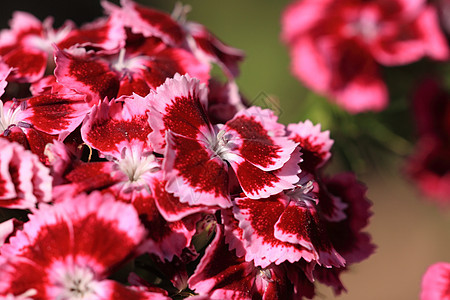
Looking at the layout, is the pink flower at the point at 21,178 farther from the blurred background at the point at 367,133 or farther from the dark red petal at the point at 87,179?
the blurred background at the point at 367,133

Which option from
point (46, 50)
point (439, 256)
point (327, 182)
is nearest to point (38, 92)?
point (46, 50)

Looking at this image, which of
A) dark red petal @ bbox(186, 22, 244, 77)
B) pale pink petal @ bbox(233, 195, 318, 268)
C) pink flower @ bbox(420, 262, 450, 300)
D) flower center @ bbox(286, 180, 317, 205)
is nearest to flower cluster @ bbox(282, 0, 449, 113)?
dark red petal @ bbox(186, 22, 244, 77)

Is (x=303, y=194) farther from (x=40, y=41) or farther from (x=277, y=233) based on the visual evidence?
(x=40, y=41)

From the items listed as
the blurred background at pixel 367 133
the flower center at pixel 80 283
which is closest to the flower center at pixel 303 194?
the flower center at pixel 80 283

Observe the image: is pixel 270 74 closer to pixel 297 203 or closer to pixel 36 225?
pixel 297 203

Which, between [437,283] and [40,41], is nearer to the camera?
[437,283]

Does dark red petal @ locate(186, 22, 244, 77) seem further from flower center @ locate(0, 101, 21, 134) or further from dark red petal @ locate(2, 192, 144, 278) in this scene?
dark red petal @ locate(2, 192, 144, 278)

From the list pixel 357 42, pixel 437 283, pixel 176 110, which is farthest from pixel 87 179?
pixel 357 42
